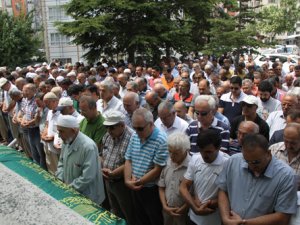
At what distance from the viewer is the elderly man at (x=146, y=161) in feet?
13.9

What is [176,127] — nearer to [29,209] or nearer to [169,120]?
[169,120]

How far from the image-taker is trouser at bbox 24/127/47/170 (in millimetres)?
7539

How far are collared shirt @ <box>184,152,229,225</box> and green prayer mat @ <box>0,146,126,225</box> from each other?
2.93ft

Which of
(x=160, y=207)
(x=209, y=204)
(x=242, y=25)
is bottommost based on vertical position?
(x=160, y=207)

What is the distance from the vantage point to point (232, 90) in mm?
6664

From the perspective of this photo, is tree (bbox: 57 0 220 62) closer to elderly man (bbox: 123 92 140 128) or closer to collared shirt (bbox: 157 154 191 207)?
elderly man (bbox: 123 92 140 128)

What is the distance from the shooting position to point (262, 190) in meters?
3.06

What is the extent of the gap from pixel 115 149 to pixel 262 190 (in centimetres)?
210

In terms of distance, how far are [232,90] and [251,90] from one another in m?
0.69

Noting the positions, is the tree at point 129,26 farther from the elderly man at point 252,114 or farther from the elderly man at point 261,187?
the elderly man at point 261,187

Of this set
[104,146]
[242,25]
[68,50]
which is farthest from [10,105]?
[68,50]

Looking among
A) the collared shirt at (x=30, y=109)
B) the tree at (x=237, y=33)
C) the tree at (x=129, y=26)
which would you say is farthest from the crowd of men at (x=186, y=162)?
the tree at (x=129, y=26)

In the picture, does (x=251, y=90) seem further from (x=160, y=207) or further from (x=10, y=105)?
(x=10, y=105)

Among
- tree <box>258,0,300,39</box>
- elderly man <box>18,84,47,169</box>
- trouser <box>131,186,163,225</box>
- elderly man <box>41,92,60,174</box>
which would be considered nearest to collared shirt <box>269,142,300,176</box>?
trouser <box>131,186,163,225</box>
